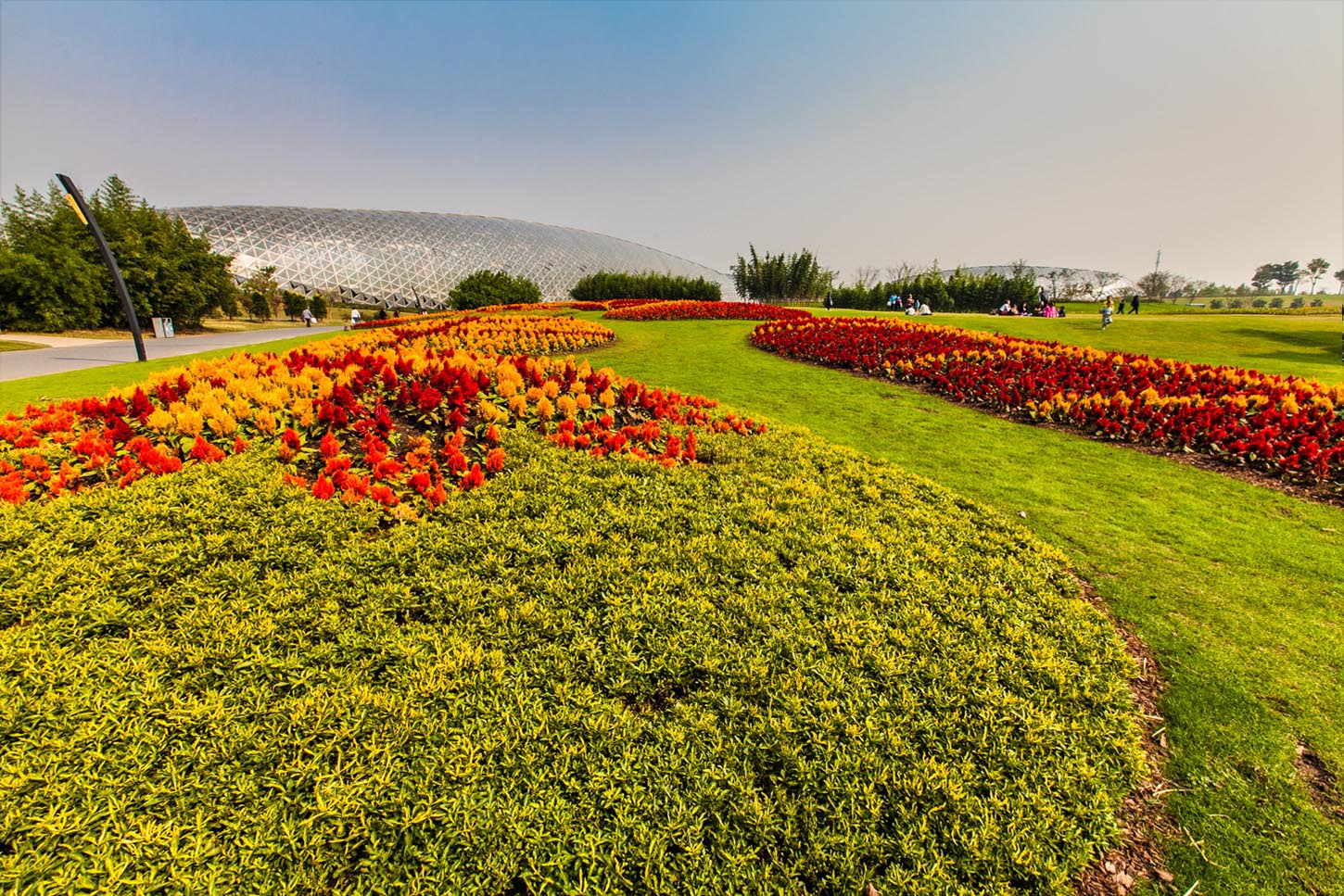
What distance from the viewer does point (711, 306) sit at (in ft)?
73.9

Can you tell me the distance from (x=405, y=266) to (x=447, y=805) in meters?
58.4

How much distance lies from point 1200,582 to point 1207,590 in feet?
0.40

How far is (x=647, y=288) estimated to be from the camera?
40.4 metres

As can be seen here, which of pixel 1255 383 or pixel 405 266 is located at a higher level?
pixel 405 266

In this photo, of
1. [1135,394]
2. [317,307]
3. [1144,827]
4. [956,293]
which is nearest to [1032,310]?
[956,293]

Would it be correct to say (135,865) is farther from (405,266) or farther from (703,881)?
(405,266)

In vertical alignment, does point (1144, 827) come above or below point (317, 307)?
below

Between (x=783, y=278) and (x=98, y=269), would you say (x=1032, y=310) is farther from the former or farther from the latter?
(x=98, y=269)

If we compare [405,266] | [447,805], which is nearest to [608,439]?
[447,805]

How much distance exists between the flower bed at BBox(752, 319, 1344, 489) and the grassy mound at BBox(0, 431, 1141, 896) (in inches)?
213

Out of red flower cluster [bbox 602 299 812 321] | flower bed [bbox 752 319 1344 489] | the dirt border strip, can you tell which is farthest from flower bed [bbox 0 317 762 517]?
red flower cluster [bbox 602 299 812 321]

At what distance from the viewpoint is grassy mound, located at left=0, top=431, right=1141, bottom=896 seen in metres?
1.69

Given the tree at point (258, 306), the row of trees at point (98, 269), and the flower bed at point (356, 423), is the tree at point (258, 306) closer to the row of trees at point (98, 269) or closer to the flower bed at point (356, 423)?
the row of trees at point (98, 269)

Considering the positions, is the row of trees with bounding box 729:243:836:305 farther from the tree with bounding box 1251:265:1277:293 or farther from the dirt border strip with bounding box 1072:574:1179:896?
the tree with bounding box 1251:265:1277:293
